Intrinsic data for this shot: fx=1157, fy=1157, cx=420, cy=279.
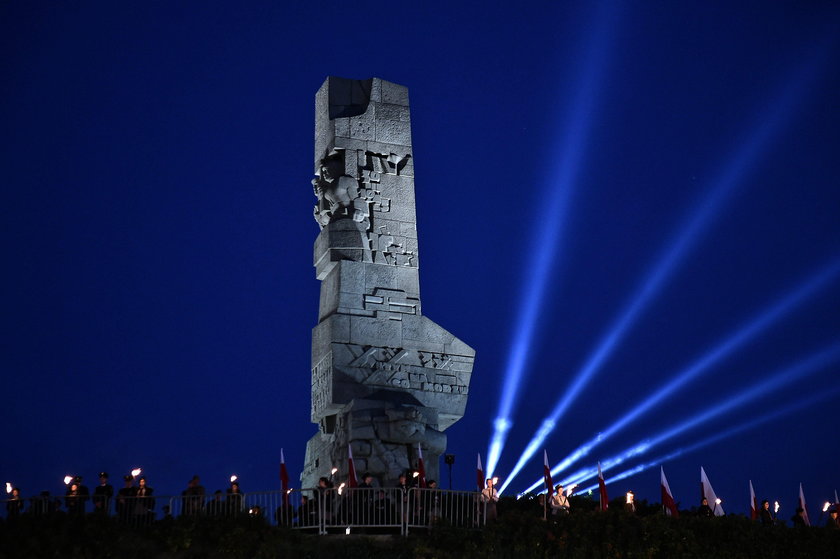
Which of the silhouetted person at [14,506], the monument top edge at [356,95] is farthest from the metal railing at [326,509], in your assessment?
the monument top edge at [356,95]

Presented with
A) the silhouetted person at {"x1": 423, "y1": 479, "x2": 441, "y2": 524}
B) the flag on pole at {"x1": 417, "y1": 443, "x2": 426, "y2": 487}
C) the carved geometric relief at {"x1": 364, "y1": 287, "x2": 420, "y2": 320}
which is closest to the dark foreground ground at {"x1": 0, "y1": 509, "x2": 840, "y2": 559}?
the silhouetted person at {"x1": 423, "y1": 479, "x2": 441, "y2": 524}

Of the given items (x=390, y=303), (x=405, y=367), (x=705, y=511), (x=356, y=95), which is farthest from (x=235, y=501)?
(x=356, y=95)

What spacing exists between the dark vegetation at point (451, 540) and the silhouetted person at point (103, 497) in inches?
37.8

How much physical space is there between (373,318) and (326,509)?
4.97m

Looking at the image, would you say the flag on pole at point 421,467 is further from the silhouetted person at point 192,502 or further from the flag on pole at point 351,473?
the silhouetted person at point 192,502

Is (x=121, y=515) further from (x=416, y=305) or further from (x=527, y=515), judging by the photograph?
(x=416, y=305)

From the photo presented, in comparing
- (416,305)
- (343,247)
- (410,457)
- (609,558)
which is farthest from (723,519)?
(343,247)

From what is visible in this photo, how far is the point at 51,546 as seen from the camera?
15602 mm

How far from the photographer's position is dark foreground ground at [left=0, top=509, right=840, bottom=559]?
629 inches

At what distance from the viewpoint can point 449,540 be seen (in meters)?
17.6

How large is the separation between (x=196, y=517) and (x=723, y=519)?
8580 mm

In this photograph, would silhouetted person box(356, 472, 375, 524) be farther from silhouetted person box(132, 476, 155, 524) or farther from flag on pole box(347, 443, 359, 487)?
silhouetted person box(132, 476, 155, 524)

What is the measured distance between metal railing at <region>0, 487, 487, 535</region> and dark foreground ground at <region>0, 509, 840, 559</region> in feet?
1.33

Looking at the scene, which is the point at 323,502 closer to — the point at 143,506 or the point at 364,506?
the point at 364,506
